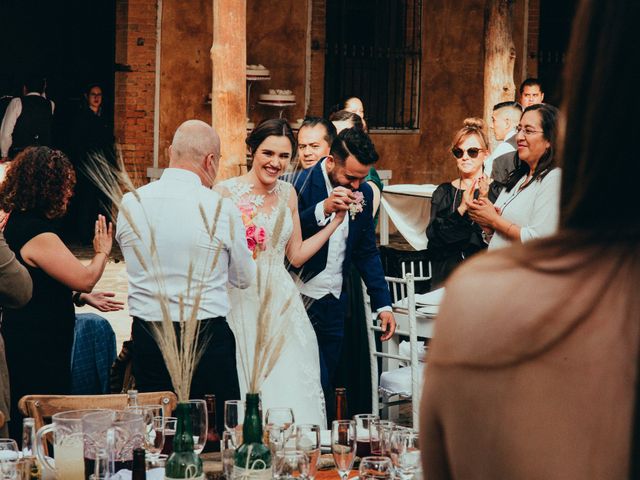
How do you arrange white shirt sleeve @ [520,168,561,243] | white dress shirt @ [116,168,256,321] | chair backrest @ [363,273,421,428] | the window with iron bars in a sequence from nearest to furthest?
white dress shirt @ [116,168,256,321] < white shirt sleeve @ [520,168,561,243] < chair backrest @ [363,273,421,428] < the window with iron bars

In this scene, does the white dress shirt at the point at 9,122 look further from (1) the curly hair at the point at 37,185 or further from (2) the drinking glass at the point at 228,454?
(2) the drinking glass at the point at 228,454

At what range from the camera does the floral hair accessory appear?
4738 mm

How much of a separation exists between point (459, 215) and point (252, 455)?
3.43 m

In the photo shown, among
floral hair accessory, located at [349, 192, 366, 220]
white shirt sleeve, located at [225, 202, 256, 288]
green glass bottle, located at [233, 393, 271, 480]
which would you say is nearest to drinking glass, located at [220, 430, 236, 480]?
green glass bottle, located at [233, 393, 271, 480]

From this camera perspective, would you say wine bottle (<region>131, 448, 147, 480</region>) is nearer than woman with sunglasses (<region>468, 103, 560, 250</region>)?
Yes

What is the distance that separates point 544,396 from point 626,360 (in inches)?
2.7

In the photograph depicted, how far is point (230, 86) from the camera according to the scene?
8.31 meters

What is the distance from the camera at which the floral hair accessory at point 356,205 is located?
474cm

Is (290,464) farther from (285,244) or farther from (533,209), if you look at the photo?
(533,209)

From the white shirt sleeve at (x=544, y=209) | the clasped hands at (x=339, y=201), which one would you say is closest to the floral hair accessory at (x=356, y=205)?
the clasped hands at (x=339, y=201)

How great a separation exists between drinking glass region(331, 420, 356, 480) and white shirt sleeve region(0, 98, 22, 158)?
9.84m

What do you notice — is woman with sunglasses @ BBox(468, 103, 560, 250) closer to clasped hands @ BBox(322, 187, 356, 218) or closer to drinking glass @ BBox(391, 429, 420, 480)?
clasped hands @ BBox(322, 187, 356, 218)

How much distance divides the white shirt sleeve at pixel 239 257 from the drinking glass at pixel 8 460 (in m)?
1.16

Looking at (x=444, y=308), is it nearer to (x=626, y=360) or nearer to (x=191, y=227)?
(x=626, y=360)
